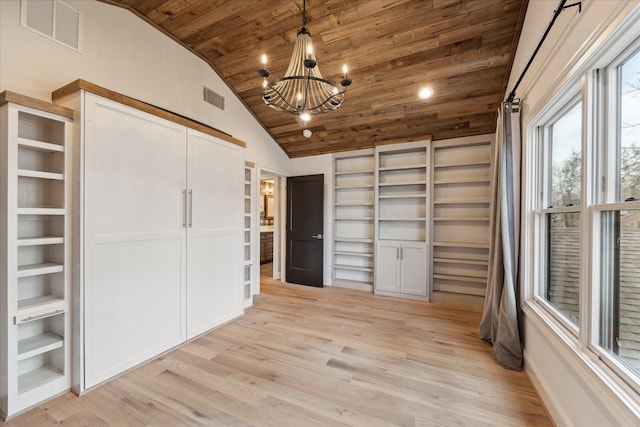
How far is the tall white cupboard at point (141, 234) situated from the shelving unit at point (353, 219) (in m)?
2.44

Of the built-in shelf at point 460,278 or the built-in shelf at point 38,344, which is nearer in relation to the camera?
the built-in shelf at point 38,344

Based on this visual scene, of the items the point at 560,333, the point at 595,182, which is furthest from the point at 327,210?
the point at 595,182

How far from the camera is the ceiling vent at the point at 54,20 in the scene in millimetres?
2080

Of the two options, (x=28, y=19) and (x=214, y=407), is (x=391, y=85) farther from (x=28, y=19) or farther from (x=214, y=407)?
(x=214, y=407)

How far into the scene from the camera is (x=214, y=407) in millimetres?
1856

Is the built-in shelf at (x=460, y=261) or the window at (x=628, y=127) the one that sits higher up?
the window at (x=628, y=127)

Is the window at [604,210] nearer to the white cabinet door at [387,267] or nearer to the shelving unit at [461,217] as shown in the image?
the shelving unit at [461,217]

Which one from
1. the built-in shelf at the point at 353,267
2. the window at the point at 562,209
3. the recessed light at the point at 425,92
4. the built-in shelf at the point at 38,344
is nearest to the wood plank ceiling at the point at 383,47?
the recessed light at the point at 425,92

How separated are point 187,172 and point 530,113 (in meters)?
3.18

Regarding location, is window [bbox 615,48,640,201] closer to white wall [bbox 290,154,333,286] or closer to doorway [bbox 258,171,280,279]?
white wall [bbox 290,154,333,286]

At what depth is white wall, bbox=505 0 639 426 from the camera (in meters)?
1.19

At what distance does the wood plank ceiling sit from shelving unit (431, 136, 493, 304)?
334 mm

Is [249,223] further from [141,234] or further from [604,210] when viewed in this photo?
[604,210]

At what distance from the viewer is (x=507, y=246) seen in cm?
244
